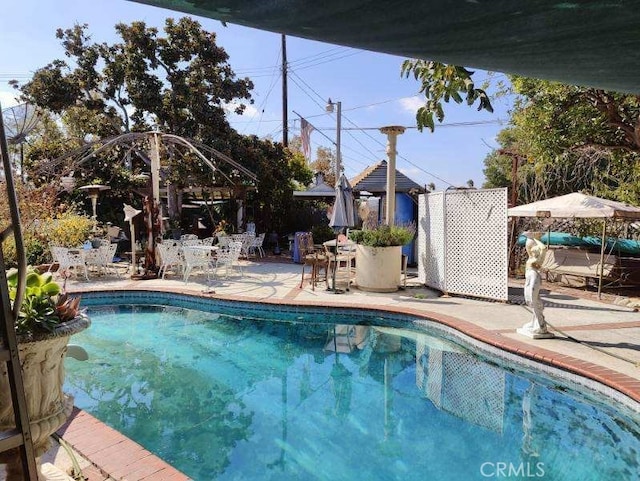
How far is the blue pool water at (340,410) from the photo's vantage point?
3.70 metres

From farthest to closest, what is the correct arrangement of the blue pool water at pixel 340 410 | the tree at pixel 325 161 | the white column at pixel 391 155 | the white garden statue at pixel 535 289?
the tree at pixel 325 161 < the white column at pixel 391 155 < the white garden statue at pixel 535 289 < the blue pool water at pixel 340 410

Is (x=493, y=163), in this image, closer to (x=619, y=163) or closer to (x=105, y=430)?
(x=619, y=163)

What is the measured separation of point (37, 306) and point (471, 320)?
6.25m

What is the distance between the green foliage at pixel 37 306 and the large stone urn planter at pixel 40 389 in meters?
0.04

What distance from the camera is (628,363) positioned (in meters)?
5.04

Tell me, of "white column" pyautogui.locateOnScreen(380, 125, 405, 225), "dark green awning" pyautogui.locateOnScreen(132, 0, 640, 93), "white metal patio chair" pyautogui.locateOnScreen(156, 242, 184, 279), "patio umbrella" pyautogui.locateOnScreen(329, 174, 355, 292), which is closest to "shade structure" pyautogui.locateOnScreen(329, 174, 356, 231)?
"patio umbrella" pyautogui.locateOnScreen(329, 174, 355, 292)

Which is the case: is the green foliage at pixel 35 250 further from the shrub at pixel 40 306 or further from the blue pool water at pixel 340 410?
the shrub at pixel 40 306

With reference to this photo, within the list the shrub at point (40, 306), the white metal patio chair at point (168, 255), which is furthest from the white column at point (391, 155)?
the shrub at point (40, 306)

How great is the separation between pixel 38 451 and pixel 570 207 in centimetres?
937

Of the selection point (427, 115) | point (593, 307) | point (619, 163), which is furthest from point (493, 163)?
point (427, 115)

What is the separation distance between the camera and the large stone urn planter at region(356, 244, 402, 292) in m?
9.20

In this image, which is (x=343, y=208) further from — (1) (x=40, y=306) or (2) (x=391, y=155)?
(1) (x=40, y=306)

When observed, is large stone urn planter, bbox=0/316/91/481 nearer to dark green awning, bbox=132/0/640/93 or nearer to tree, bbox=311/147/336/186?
dark green awning, bbox=132/0/640/93

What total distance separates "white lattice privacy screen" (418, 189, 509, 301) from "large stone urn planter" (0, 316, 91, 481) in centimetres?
751
